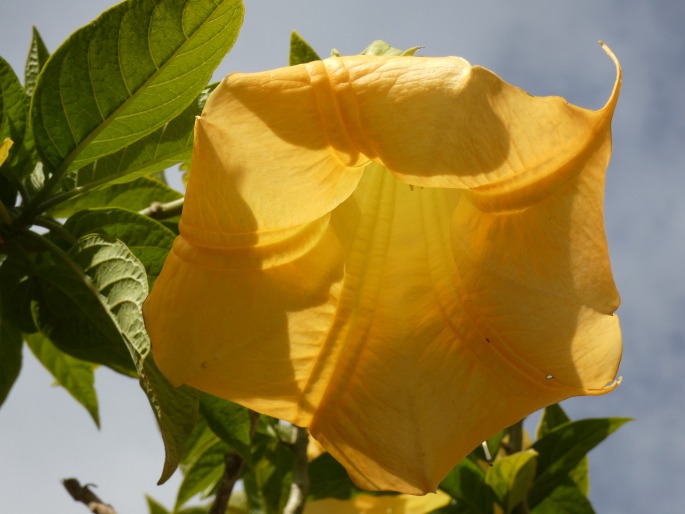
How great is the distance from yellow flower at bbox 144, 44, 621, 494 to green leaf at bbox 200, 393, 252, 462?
0.36 metres

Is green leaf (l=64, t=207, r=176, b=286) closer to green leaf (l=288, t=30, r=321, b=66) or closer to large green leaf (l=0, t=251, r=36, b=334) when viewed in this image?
large green leaf (l=0, t=251, r=36, b=334)

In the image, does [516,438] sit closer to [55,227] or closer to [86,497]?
[86,497]

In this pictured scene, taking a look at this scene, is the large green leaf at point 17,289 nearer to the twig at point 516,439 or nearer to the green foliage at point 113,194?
the green foliage at point 113,194

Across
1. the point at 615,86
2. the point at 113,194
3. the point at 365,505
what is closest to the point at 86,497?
the point at 113,194

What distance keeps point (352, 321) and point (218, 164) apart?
18.6 inches

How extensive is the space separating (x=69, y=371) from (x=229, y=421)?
81cm

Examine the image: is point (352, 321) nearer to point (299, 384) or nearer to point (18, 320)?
point (299, 384)

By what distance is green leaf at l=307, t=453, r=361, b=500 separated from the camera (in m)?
2.83

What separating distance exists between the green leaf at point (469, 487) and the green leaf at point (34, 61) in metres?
1.56

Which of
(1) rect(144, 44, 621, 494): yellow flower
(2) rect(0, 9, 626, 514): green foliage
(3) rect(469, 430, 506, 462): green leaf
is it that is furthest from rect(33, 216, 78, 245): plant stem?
(3) rect(469, 430, 506, 462): green leaf

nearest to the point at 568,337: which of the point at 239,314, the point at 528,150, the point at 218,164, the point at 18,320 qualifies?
the point at 528,150

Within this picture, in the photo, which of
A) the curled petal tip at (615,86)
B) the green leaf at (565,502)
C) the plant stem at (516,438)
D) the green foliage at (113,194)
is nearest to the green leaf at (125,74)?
the green foliage at (113,194)

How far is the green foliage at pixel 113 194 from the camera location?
69.1 inches

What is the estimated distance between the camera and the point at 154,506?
316cm
